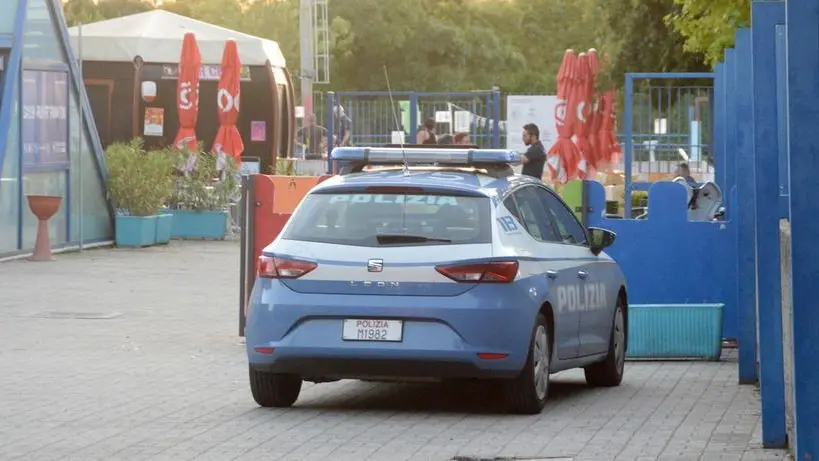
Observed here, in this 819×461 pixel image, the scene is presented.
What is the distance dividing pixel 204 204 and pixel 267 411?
1945 cm

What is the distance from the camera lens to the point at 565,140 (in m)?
30.9

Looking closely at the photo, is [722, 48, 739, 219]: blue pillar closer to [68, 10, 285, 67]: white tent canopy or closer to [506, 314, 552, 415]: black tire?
[506, 314, 552, 415]: black tire

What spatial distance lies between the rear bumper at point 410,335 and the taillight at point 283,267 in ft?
0.32

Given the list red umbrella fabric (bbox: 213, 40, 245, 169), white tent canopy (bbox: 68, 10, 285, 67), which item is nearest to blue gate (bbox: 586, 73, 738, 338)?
red umbrella fabric (bbox: 213, 40, 245, 169)

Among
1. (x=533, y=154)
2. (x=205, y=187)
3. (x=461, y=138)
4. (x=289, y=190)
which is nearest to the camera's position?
(x=289, y=190)

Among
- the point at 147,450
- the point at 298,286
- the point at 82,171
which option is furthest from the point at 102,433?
the point at 82,171

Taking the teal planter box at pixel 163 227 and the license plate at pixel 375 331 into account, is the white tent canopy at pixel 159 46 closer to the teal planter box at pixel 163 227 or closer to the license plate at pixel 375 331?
the teal planter box at pixel 163 227

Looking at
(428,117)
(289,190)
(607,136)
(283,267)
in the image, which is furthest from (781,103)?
(428,117)

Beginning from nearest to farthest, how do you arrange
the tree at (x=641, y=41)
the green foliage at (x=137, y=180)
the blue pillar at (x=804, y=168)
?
the blue pillar at (x=804, y=168)
the green foliage at (x=137, y=180)
the tree at (x=641, y=41)

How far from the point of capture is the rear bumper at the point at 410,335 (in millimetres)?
11227

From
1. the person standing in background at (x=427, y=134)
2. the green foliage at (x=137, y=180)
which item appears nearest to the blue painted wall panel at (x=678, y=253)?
the green foliage at (x=137, y=180)

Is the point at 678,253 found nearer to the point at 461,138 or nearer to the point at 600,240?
the point at 600,240

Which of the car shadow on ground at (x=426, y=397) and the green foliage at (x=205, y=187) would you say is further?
the green foliage at (x=205, y=187)

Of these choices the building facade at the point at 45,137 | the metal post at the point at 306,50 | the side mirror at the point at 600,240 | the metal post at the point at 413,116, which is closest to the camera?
the side mirror at the point at 600,240
